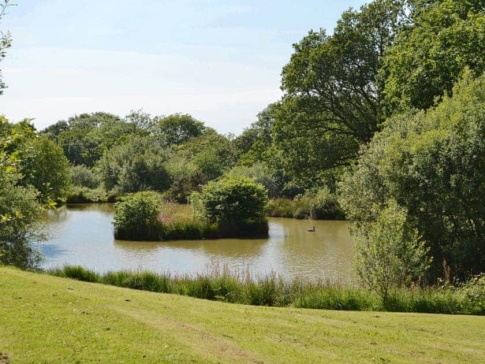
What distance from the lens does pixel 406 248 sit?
13258 mm

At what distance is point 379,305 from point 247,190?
58.6 feet

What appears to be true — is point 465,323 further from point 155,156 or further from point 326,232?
point 155,156

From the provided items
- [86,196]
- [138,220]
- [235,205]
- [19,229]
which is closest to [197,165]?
[86,196]

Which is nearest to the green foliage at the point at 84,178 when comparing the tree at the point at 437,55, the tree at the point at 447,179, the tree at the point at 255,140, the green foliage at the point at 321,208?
the tree at the point at 255,140

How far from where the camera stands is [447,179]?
14.8m

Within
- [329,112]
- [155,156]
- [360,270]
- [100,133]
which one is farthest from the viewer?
[100,133]

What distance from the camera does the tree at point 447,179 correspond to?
1466 centimetres

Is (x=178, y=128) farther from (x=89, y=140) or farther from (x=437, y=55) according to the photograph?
(x=437, y=55)

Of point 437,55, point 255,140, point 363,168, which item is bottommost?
point 363,168

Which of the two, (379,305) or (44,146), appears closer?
(379,305)

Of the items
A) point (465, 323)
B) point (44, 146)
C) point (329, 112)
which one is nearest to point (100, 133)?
point (44, 146)

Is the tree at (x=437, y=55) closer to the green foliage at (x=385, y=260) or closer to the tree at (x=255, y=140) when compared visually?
the green foliage at (x=385, y=260)

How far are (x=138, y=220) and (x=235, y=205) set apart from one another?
5096mm

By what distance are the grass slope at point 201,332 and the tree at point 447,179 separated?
5217mm
